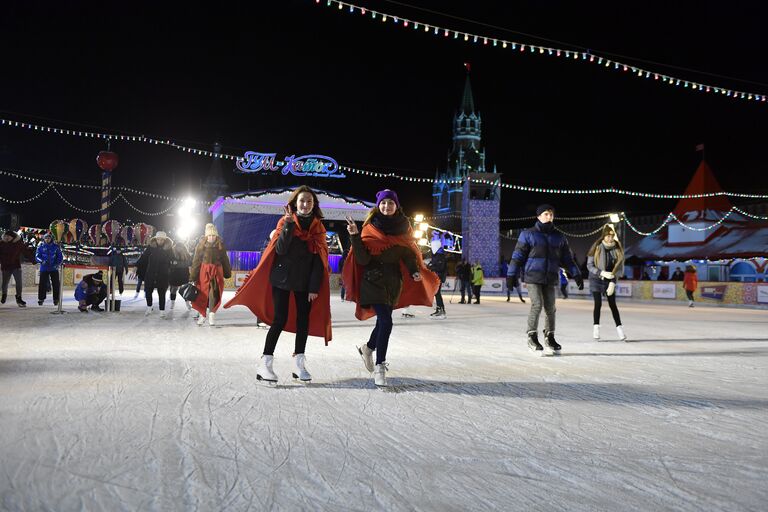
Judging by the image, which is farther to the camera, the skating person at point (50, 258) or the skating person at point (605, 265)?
the skating person at point (50, 258)

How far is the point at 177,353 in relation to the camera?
5.50m

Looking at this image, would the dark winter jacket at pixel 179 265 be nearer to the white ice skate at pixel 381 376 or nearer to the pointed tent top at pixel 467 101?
the white ice skate at pixel 381 376

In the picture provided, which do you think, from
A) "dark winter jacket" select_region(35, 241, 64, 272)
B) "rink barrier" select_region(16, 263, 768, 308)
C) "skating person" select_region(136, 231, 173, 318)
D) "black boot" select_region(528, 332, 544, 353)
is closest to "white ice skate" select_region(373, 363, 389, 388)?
"black boot" select_region(528, 332, 544, 353)

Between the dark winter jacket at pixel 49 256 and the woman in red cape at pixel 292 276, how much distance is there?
29.2ft

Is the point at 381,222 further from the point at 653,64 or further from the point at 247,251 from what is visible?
the point at 247,251

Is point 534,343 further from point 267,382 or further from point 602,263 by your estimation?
point 267,382

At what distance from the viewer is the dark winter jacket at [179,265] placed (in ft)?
32.2

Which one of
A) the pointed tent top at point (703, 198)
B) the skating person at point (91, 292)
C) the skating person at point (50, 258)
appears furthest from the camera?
the pointed tent top at point (703, 198)

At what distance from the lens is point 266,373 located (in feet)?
13.2

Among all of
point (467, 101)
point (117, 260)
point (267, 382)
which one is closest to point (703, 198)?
point (117, 260)

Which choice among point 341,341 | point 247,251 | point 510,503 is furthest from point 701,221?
point 510,503

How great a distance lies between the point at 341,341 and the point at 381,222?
2.87 meters

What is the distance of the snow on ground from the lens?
199cm

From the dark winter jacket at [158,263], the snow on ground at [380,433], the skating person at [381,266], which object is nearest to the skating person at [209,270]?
the dark winter jacket at [158,263]
